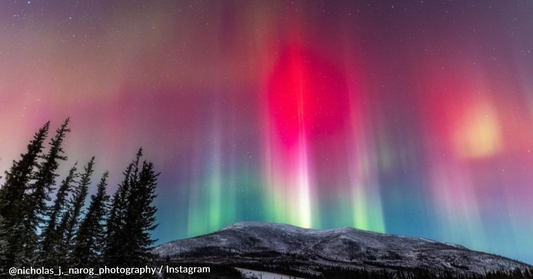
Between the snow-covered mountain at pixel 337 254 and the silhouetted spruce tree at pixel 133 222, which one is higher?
the silhouetted spruce tree at pixel 133 222

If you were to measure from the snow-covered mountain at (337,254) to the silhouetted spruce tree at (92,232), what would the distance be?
9388 centimetres

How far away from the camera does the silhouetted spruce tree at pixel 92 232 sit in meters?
23.5

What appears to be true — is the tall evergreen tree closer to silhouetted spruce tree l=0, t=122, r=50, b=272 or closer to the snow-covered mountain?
silhouetted spruce tree l=0, t=122, r=50, b=272

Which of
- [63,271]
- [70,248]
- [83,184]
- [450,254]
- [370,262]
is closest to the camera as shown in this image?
[63,271]

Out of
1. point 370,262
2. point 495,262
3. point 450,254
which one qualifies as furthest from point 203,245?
point 495,262

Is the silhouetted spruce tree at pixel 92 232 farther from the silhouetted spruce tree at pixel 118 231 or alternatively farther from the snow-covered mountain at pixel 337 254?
the snow-covered mountain at pixel 337 254

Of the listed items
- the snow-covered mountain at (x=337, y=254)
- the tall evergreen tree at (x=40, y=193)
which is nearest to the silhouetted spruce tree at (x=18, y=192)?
the tall evergreen tree at (x=40, y=193)

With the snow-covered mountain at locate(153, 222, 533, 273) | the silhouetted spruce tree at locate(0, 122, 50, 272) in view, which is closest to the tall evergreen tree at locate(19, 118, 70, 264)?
the silhouetted spruce tree at locate(0, 122, 50, 272)

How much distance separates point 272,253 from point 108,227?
14783 cm

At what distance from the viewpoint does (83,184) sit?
3572 centimetres

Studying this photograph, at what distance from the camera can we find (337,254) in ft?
513

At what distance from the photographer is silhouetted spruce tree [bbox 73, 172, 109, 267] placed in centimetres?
2347

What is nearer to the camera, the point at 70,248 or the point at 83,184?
the point at 70,248

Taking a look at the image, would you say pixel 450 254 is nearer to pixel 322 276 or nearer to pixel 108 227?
pixel 322 276
